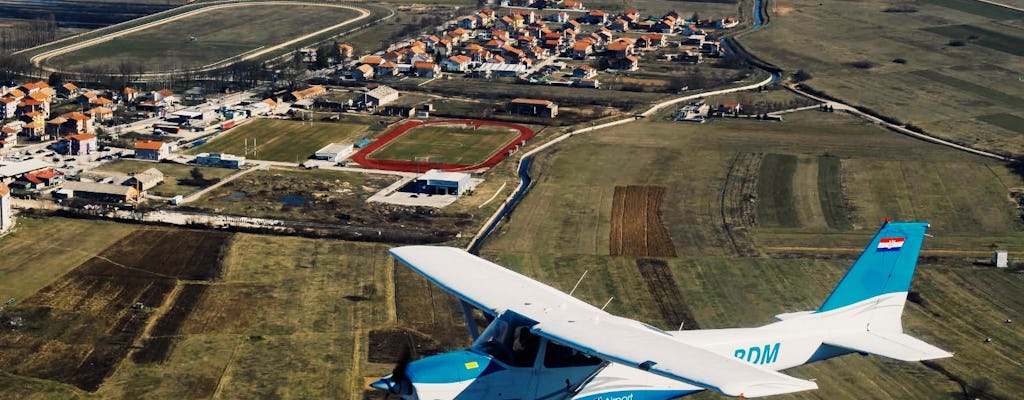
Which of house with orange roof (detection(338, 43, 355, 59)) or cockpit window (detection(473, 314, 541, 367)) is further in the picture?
house with orange roof (detection(338, 43, 355, 59))

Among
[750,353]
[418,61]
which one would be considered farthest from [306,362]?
[418,61]

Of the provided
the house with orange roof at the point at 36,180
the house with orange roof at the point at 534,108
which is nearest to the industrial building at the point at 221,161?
the house with orange roof at the point at 36,180

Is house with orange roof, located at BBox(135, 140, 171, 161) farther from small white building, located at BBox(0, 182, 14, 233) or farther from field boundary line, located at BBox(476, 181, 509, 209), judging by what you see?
field boundary line, located at BBox(476, 181, 509, 209)

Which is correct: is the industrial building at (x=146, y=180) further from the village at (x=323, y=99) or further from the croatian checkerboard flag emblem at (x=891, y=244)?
the croatian checkerboard flag emblem at (x=891, y=244)

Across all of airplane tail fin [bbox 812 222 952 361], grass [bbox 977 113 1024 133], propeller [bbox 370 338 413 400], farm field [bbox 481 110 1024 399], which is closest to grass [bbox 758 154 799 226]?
farm field [bbox 481 110 1024 399]

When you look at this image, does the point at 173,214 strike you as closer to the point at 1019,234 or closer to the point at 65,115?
the point at 65,115

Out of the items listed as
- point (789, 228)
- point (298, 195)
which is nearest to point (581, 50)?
point (298, 195)

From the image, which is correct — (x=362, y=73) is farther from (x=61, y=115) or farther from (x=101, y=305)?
(x=101, y=305)
